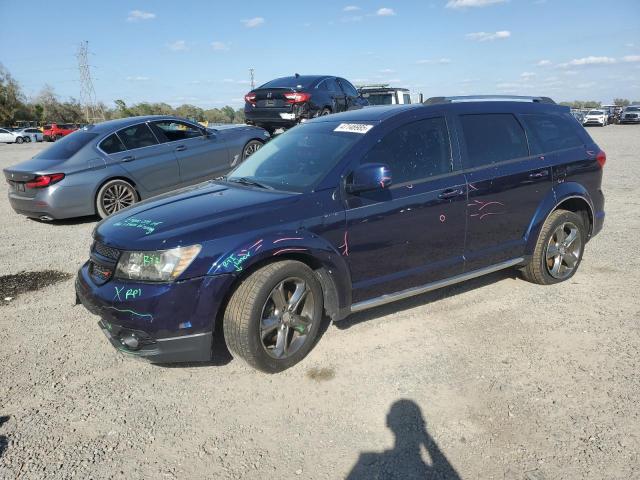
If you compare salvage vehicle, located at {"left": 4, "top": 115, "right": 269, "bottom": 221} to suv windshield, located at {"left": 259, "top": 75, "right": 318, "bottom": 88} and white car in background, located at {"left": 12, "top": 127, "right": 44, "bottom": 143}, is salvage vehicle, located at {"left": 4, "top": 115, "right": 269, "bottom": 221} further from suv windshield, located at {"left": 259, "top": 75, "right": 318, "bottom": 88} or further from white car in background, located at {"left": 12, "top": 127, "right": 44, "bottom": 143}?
white car in background, located at {"left": 12, "top": 127, "right": 44, "bottom": 143}

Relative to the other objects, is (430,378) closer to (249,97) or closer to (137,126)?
(137,126)

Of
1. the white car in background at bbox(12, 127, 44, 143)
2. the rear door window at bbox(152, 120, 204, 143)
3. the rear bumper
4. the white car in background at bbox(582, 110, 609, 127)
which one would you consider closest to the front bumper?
the rear bumper

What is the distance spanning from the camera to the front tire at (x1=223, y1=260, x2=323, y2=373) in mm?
3137

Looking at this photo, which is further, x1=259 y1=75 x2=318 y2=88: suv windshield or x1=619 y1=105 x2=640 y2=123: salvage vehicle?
x1=619 y1=105 x2=640 y2=123: salvage vehicle

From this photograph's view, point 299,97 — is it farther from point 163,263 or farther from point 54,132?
point 54,132

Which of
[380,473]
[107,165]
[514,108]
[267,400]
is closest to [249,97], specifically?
[107,165]

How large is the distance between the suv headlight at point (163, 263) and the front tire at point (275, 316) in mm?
398

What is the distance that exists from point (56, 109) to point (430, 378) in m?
89.1

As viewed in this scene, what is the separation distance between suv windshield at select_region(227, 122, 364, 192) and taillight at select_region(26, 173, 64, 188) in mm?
4158

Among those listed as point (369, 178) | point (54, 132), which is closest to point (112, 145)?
point (369, 178)

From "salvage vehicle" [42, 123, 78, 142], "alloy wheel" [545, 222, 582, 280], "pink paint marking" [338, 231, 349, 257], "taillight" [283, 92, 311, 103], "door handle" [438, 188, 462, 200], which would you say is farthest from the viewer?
"salvage vehicle" [42, 123, 78, 142]

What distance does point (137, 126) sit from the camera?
8102mm

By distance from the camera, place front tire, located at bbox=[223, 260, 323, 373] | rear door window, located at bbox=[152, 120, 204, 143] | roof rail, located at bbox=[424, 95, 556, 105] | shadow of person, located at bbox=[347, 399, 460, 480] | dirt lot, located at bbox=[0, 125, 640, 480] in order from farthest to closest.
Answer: rear door window, located at bbox=[152, 120, 204, 143], roof rail, located at bbox=[424, 95, 556, 105], front tire, located at bbox=[223, 260, 323, 373], dirt lot, located at bbox=[0, 125, 640, 480], shadow of person, located at bbox=[347, 399, 460, 480]

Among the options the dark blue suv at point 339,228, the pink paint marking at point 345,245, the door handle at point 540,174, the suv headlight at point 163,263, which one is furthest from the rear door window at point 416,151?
the suv headlight at point 163,263
